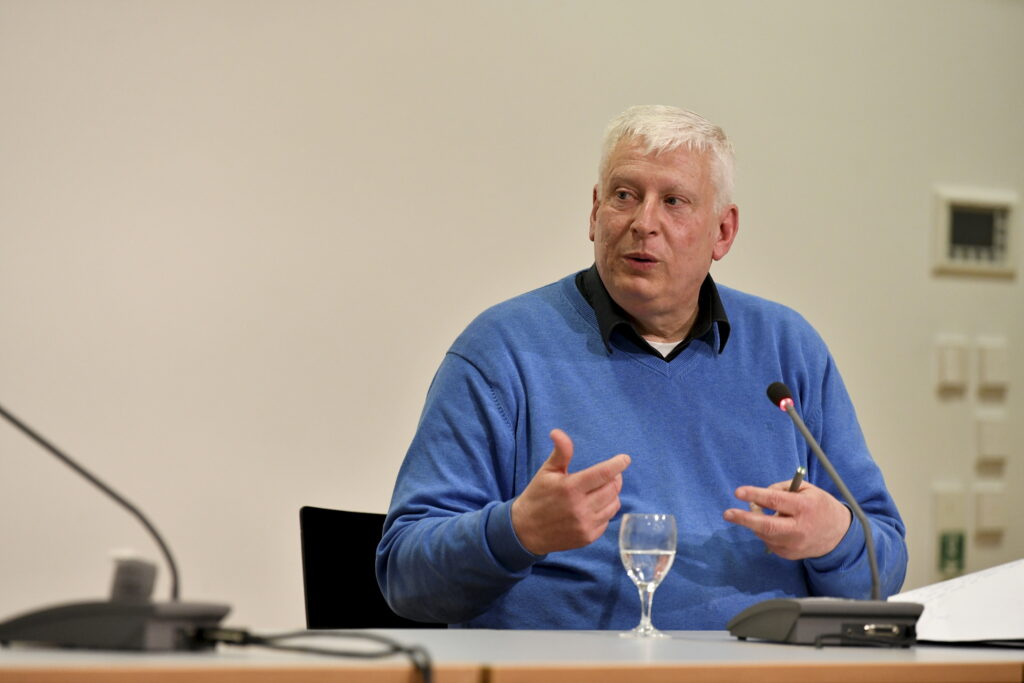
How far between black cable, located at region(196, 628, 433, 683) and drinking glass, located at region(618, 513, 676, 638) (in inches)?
20.0

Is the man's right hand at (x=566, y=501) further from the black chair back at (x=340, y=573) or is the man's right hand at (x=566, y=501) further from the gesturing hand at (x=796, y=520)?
the black chair back at (x=340, y=573)

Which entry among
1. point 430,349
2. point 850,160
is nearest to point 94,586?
point 430,349

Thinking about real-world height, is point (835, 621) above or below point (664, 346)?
below

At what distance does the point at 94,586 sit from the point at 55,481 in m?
0.28

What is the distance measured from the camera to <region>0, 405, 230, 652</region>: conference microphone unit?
99 cm

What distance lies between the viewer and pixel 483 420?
1.97 m

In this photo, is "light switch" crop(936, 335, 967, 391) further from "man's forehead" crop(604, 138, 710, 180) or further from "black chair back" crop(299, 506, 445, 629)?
"black chair back" crop(299, 506, 445, 629)

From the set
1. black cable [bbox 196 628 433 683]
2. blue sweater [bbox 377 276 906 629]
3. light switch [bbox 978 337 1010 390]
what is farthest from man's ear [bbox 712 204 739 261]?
light switch [bbox 978 337 1010 390]

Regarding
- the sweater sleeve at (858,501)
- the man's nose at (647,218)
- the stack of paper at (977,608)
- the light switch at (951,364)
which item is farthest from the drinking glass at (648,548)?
the light switch at (951,364)

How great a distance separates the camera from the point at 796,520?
1695mm

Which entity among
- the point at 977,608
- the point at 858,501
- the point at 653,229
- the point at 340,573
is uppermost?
the point at 653,229

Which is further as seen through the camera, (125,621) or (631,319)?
(631,319)

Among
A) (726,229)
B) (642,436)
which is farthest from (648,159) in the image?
(642,436)

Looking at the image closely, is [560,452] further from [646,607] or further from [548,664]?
[548,664]
